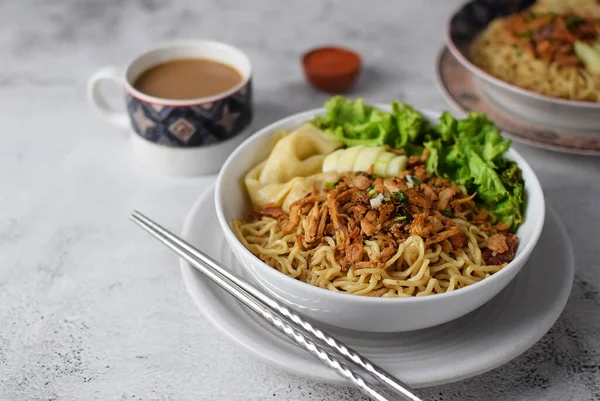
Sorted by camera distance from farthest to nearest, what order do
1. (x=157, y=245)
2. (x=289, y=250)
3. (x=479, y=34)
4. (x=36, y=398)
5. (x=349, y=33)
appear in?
(x=349, y=33), (x=479, y=34), (x=157, y=245), (x=289, y=250), (x=36, y=398)

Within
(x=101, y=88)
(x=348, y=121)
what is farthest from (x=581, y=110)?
(x=101, y=88)

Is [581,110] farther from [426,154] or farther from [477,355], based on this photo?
[477,355]

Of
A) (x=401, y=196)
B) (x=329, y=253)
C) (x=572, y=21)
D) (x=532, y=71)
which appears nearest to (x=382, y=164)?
(x=401, y=196)

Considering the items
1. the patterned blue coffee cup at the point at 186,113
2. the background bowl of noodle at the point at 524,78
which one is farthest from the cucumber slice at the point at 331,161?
the background bowl of noodle at the point at 524,78

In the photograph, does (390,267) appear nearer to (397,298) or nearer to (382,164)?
(397,298)

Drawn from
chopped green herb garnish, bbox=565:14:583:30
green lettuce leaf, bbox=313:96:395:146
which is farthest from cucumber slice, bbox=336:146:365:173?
chopped green herb garnish, bbox=565:14:583:30

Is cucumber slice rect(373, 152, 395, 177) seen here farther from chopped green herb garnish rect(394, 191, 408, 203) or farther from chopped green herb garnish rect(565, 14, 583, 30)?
chopped green herb garnish rect(565, 14, 583, 30)

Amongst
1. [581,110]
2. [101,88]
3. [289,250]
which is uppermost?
[581,110]
